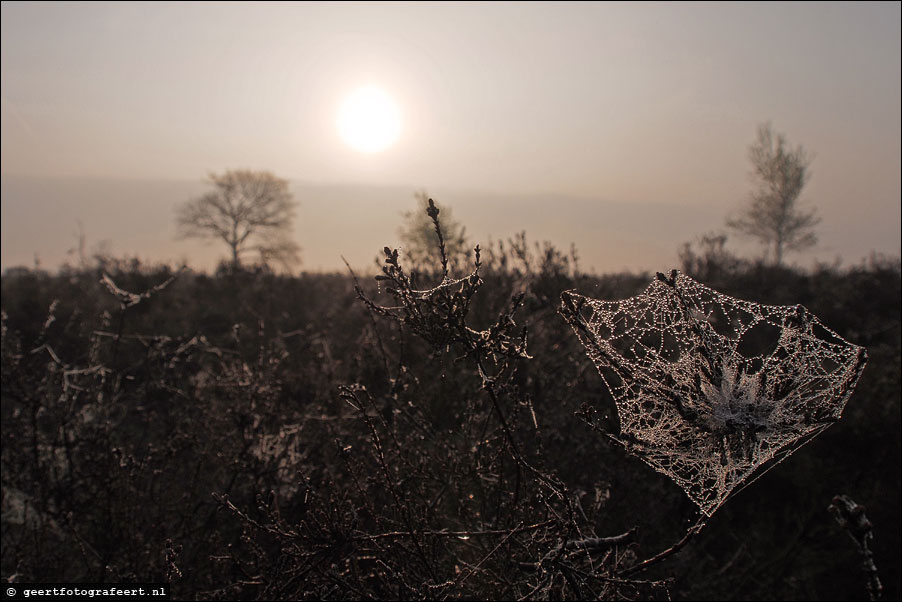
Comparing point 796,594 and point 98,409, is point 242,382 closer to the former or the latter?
point 98,409

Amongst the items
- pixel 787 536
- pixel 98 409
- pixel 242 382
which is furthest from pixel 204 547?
pixel 787 536

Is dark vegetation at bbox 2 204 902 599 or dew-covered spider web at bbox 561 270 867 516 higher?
dew-covered spider web at bbox 561 270 867 516

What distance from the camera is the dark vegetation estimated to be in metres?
1.84

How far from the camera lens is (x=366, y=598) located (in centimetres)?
196

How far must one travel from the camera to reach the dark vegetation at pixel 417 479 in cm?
184

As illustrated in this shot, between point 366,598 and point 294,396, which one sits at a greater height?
point 366,598

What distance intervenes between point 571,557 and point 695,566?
325cm

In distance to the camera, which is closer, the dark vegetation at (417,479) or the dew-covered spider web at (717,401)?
the dew-covered spider web at (717,401)

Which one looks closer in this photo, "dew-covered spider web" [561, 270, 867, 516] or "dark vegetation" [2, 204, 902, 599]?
"dew-covered spider web" [561, 270, 867, 516]

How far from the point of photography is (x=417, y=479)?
252 cm

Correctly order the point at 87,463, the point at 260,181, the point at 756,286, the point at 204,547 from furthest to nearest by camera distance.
A: the point at 260,181 < the point at 756,286 < the point at 87,463 < the point at 204,547

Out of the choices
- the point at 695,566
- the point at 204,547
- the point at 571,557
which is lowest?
the point at 695,566

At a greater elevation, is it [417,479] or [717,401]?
[717,401]

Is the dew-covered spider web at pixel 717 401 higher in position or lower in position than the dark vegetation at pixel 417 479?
higher
